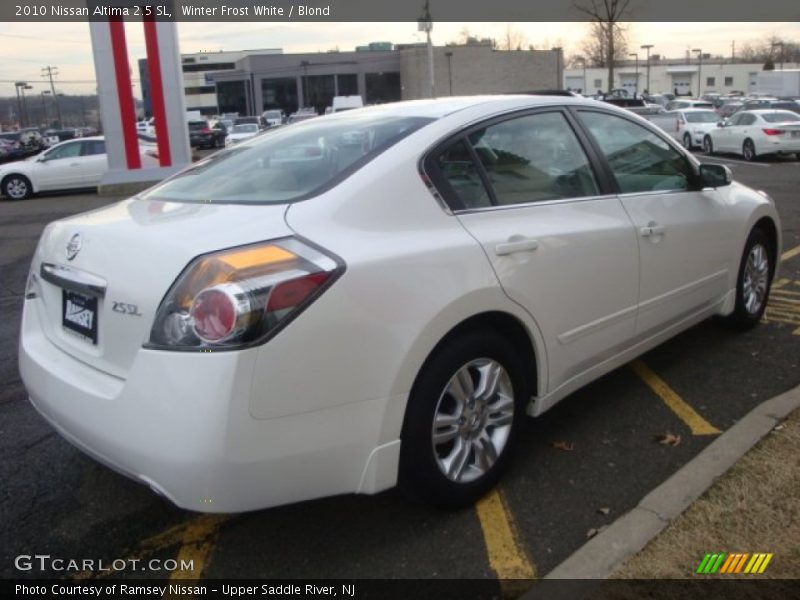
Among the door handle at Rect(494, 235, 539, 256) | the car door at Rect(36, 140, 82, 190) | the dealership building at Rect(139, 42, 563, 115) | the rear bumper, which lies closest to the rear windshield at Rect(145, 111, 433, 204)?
the door handle at Rect(494, 235, 539, 256)

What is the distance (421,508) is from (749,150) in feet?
69.2

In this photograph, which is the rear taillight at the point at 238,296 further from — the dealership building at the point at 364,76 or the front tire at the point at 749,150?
the dealership building at the point at 364,76

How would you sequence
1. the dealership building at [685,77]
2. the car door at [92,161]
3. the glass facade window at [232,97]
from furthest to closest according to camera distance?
the dealership building at [685,77] → the glass facade window at [232,97] → the car door at [92,161]

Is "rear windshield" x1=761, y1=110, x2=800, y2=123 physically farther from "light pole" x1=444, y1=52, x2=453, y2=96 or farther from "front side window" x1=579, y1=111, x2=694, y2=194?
"light pole" x1=444, y1=52, x2=453, y2=96

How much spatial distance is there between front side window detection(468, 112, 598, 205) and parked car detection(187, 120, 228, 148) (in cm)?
3798

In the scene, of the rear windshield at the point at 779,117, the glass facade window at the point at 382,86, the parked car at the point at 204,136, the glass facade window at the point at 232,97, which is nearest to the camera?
the rear windshield at the point at 779,117

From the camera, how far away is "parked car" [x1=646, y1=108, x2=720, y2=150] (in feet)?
80.0

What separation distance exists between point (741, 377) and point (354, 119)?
109 inches

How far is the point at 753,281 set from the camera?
16.7 ft

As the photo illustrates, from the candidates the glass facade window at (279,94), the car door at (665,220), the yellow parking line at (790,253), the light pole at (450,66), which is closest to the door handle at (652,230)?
the car door at (665,220)

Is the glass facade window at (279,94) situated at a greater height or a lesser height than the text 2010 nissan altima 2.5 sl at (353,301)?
greater

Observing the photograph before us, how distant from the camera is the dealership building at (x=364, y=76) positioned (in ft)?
226

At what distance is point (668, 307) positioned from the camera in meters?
4.02

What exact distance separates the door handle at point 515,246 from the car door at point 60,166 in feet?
59.7
